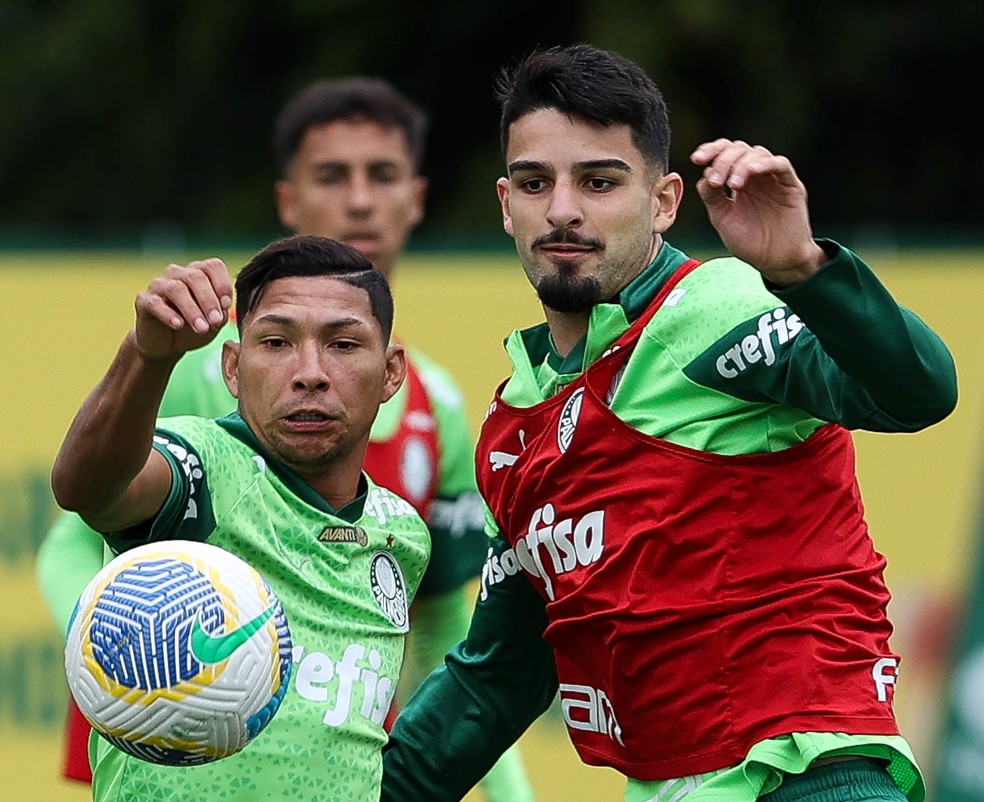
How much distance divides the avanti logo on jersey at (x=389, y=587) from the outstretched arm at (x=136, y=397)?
2.12 feet

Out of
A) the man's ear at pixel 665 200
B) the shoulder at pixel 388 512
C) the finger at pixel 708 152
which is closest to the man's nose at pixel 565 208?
the man's ear at pixel 665 200

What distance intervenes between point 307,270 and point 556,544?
0.74 metres

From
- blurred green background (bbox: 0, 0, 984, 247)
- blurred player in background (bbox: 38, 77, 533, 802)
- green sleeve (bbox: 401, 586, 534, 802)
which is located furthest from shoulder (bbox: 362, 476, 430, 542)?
blurred green background (bbox: 0, 0, 984, 247)

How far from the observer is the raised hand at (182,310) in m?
3.13

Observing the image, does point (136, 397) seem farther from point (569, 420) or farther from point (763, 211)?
point (763, 211)

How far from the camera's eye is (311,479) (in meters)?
3.76

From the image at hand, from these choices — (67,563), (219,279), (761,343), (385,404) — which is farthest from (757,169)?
(67,563)

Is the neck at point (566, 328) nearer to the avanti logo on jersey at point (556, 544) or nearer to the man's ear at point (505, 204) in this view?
the man's ear at point (505, 204)

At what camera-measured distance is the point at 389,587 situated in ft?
12.7

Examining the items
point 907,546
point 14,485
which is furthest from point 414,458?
point 907,546

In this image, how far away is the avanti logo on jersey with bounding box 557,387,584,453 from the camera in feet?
12.4

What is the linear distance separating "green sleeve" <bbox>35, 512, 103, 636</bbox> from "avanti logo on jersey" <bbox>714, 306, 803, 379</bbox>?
6.59 ft

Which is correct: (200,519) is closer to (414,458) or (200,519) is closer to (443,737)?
(443,737)

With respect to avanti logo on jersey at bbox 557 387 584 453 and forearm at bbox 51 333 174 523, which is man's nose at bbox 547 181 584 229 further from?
forearm at bbox 51 333 174 523
